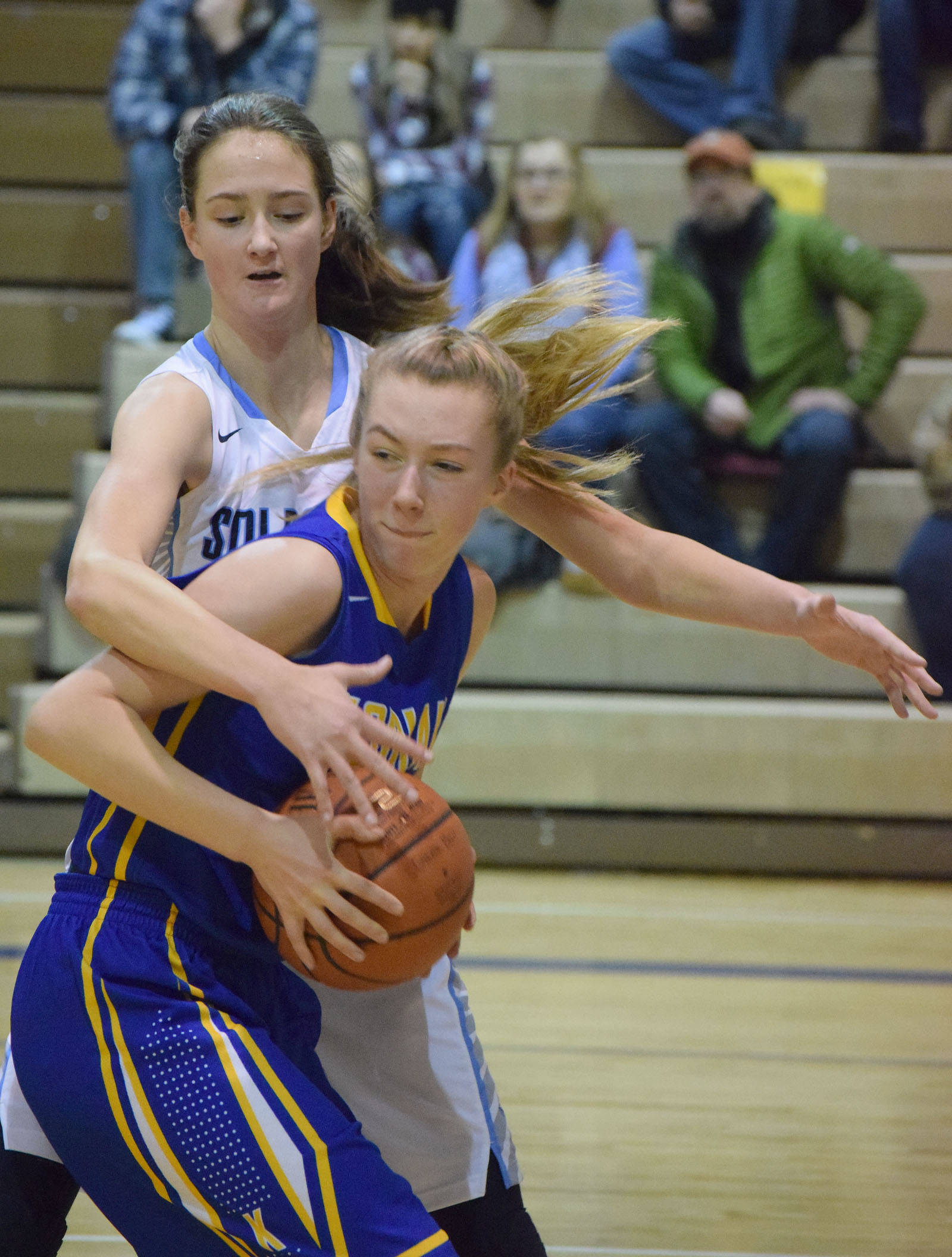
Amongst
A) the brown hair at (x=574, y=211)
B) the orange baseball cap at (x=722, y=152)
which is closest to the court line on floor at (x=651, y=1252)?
the brown hair at (x=574, y=211)

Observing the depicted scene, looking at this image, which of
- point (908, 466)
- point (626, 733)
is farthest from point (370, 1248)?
point (908, 466)

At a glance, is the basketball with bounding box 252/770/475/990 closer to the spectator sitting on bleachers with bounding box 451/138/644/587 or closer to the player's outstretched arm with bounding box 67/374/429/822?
the player's outstretched arm with bounding box 67/374/429/822

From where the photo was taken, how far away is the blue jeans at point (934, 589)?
5281mm

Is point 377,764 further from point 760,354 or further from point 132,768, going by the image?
point 760,354

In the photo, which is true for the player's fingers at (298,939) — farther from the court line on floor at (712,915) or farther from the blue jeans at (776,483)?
the blue jeans at (776,483)

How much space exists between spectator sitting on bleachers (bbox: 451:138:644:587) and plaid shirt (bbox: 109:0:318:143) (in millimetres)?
1052

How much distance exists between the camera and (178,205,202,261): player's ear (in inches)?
79.6

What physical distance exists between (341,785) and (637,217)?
211 inches

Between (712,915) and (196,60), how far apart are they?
155 inches

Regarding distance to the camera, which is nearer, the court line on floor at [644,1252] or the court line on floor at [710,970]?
the court line on floor at [644,1252]

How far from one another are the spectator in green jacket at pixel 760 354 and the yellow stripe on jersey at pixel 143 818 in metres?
3.97

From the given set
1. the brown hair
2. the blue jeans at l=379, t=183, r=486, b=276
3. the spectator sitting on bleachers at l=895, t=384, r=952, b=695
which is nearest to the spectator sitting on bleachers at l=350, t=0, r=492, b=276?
the blue jeans at l=379, t=183, r=486, b=276

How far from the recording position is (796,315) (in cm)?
555

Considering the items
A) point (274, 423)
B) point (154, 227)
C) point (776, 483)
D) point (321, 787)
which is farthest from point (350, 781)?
point (154, 227)
